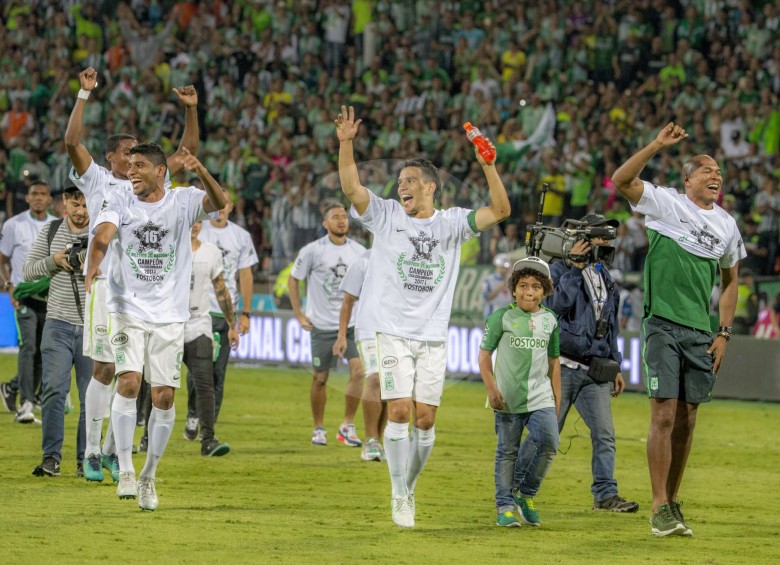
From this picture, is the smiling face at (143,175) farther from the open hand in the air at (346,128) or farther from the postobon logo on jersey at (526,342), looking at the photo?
the postobon logo on jersey at (526,342)

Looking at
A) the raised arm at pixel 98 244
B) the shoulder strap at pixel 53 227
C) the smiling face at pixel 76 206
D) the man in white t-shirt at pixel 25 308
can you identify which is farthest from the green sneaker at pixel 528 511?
the man in white t-shirt at pixel 25 308

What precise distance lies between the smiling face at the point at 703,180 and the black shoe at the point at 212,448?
5.28 metres

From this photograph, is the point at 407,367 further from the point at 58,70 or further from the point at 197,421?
the point at 58,70

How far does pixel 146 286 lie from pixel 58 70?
75.4 ft

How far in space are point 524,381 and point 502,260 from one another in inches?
507

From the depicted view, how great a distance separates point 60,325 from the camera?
10.6 meters

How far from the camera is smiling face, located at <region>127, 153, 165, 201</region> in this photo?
9.06m

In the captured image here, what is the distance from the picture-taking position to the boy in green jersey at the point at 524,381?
8.85 metres

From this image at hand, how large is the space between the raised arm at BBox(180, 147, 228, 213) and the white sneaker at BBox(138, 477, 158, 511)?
183 centimetres

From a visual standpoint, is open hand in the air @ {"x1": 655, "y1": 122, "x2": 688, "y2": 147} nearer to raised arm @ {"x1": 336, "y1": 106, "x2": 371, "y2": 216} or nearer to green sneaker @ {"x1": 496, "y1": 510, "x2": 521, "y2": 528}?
raised arm @ {"x1": 336, "y1": 106, "x2": 371, "y2": 216}

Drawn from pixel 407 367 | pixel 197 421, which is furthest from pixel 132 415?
pixel 197 421

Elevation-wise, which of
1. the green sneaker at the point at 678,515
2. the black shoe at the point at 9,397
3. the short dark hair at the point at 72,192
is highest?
the short dark hair at the point at 72,192

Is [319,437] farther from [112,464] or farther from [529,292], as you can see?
[529,292]

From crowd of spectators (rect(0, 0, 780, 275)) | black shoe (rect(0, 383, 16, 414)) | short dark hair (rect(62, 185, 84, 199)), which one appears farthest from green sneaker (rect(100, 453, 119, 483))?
crowd of spectators (rect(0, 0, 780, 275))
